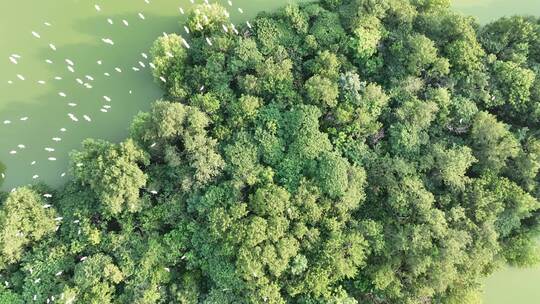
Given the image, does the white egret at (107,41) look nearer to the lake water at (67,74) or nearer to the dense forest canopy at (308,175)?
the lake water at (67,74)

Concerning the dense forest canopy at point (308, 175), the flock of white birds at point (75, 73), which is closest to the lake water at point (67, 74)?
the flock of white birds at point (75, 73)

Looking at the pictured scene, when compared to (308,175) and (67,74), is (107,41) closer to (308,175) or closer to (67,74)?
(67,74)

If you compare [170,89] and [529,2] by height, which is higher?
[529,2]

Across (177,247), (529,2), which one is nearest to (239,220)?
(177,247)

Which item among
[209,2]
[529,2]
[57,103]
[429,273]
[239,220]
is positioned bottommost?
[57,103]

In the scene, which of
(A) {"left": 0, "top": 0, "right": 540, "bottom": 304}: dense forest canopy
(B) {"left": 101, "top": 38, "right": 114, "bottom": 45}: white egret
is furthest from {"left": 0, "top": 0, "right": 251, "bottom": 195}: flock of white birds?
(A) {"left": 0, "top": 0, "right": 540, "bottom": 304}: dense forest canopy

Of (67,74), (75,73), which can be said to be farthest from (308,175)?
(67,74)

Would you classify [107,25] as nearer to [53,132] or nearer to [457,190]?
[53,132]

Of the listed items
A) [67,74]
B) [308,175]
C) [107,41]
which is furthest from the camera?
[107,41]
